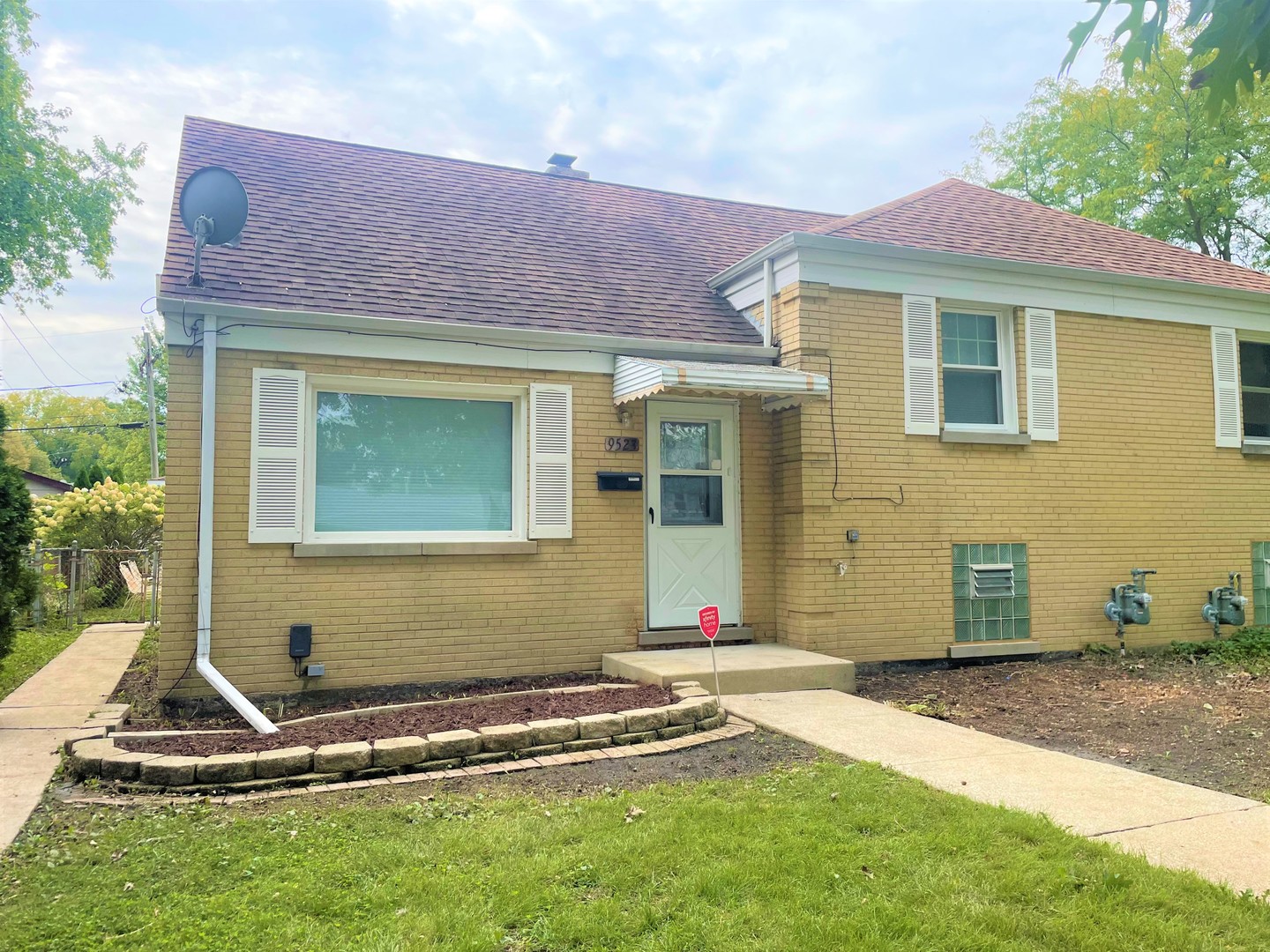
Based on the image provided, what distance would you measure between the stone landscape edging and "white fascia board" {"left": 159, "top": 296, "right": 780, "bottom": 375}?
336cm

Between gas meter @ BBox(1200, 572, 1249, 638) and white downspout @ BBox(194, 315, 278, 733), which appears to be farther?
gas meter @ BBox(1200, 572, 1249, 638)

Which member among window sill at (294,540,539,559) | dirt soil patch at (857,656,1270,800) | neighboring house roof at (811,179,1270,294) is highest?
neighboring house roof at (811,179,1270,294)

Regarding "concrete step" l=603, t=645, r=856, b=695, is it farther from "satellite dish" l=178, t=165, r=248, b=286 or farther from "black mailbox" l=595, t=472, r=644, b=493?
"satellite dish" l=178, t=165, r=248, b=286

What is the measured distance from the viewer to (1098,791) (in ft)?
16.5

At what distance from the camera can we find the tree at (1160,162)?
2198cm

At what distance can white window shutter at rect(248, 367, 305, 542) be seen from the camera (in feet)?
24.5

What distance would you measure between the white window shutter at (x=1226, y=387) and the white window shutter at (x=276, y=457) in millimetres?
10712

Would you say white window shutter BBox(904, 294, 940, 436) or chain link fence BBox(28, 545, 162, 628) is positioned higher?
white window shutter BBox(904, 294, 940, 436)

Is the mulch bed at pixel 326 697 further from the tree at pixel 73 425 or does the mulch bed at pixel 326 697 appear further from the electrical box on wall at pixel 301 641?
the tree at pixel 73 425

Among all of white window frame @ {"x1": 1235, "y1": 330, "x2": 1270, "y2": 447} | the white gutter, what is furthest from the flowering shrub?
white window frame @ {"x1": 1235, "y1": 330, "x2": 1270, "y2": 447}

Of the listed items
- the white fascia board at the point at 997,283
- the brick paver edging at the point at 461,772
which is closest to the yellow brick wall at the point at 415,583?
the white fascia board at the point at 997,283

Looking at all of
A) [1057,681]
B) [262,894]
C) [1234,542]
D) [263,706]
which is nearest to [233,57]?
[263,706]

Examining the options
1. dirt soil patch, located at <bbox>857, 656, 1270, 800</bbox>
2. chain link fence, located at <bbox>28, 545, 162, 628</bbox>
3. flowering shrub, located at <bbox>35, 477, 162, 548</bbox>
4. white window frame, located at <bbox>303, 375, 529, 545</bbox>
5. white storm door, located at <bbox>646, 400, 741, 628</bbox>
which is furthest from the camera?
flowering shrub, located at <bbox>35, 477, 162, 548</bbox>

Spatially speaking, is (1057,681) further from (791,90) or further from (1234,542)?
(791,90)
